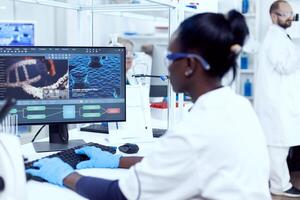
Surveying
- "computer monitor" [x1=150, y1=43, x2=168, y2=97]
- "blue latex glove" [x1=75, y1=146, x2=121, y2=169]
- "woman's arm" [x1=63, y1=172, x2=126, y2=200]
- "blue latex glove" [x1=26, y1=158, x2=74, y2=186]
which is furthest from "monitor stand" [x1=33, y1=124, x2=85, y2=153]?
"computer monitor" [x1=150, y1=43, x2=168, y2=97]

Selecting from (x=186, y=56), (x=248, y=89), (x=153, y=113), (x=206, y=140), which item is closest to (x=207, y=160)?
(x=206, y=140)

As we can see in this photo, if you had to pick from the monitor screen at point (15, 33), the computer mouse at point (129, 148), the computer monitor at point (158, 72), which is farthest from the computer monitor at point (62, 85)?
the computer monitor at point (158, 72)

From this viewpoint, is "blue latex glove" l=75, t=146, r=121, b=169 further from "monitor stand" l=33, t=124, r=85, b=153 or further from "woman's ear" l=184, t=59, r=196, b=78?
"woman's ear" l=184, t=59, r=196, b=78

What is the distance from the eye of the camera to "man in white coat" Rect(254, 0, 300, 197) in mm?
3070

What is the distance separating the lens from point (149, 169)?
103 cm

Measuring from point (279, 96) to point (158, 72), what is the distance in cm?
98

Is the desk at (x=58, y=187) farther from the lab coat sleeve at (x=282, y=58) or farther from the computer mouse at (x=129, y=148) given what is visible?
the lab coat sleeve at (x=282, y=58)

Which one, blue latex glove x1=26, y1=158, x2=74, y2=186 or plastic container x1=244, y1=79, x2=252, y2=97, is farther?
plastic container x1=244, y1=79, x2=252, y2=97

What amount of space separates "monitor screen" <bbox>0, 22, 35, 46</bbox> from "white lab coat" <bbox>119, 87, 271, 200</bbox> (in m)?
1.45

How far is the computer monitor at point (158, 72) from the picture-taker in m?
2.64

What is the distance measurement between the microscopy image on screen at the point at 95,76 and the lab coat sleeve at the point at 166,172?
2.38 feet

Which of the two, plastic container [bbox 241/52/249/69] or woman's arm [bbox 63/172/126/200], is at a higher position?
plastic container [bbox 241/52/249/69]

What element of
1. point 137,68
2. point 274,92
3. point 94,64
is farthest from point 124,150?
point 274,92

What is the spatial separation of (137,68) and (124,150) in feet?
3.13
